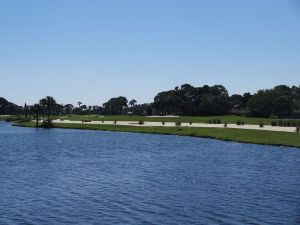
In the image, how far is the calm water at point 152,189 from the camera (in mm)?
25906

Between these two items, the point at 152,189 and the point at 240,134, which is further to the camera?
the point at 240,134

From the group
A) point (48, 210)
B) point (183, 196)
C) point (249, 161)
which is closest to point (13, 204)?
point (48, 210)

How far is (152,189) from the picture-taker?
1325 inches

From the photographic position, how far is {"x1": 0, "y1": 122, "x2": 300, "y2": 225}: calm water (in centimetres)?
2591

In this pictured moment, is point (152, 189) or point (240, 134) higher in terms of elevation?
point (240, 134)

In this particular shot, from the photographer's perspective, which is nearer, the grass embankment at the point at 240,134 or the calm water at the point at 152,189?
the calm water at the point at 152,189

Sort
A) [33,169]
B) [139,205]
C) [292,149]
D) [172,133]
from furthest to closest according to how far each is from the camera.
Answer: [172,133], [292,149], [33,169], [139,205]

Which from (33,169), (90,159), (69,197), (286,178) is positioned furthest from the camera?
(90,159)

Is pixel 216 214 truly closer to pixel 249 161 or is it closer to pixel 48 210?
pixel 48 210

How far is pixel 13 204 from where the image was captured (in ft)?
94.3

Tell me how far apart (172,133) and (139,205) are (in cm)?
7258

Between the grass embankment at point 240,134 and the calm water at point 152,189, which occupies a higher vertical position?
the grass embankment at point 240,134

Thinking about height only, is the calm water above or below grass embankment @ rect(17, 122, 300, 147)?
below

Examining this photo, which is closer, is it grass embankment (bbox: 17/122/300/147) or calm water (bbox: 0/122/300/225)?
calm water (bbox: 0/122/300/225)
